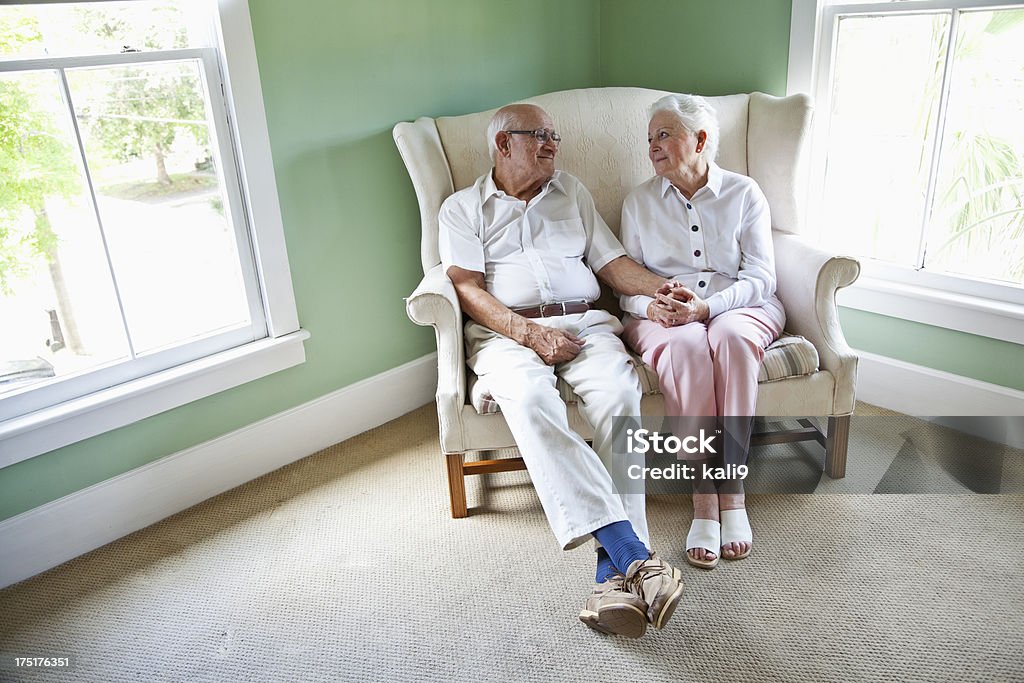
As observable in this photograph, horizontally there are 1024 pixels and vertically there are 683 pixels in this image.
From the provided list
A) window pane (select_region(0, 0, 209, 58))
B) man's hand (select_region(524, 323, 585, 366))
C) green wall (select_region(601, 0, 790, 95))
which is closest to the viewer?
window pane (select_region(0, 0, 209, 58))

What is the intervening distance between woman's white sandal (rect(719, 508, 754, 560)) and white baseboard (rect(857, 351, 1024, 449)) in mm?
889

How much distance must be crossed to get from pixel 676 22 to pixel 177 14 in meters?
1.80

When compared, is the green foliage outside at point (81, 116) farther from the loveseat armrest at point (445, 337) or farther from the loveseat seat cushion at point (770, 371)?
the loveseat seat cushion at point (770, 371)

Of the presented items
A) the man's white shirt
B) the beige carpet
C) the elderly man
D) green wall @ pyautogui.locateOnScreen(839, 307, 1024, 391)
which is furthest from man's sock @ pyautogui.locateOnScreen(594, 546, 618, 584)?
green wall @ pyautogui.locateOnScreen(839, 307, 1024, 391)

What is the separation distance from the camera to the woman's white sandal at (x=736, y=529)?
2010 millimetres

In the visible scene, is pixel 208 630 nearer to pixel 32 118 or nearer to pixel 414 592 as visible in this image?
pixel 414 592

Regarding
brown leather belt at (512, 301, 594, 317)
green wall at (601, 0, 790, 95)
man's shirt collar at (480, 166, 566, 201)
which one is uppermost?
green wall at (601, 0, 790, 95)

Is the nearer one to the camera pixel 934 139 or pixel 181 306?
pixel 181 306

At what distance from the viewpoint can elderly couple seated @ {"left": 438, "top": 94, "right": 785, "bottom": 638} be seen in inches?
74.9

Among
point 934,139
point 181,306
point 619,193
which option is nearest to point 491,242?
point 619,193

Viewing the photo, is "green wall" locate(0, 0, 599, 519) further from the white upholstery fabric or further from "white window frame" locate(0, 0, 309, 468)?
the white upholstery fabric

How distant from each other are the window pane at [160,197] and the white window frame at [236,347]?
0.27 ft

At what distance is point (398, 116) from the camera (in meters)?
2.62
